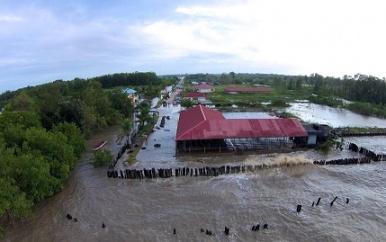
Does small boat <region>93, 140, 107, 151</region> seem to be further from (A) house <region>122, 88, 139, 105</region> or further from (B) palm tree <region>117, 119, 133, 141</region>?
(A) house <region>122, 88, 139, 105</region>

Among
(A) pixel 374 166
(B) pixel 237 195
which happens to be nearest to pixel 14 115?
(B) pixel 237 195

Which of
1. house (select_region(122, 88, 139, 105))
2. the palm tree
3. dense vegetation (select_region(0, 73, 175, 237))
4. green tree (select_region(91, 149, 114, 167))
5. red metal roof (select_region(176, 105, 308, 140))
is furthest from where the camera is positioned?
house (select_region(122, 88, 139, 105))

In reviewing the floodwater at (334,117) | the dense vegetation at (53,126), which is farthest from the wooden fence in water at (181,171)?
the floodwater at (334,117)

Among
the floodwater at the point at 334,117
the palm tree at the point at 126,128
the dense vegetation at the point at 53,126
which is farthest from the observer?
the floodwater at the point at 334,117

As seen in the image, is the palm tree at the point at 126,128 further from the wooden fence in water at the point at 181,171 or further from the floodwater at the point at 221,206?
the wooden fence in water at the point at 181,171

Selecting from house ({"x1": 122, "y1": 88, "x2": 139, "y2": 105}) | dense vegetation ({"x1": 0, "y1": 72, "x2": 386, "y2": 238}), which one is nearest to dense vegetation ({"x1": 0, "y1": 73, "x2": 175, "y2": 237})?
dense vegetation ({"x1": 0, "y1": 72, "x2": 386, "y2": 238})

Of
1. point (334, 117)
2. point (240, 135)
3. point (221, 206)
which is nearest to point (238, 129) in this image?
point (240, 135)

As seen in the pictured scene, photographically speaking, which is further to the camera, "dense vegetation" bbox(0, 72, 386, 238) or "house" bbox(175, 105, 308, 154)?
"house" bbox(175, 105, 308, 154)

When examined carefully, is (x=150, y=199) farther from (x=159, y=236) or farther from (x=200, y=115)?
(x=200, y=115)
